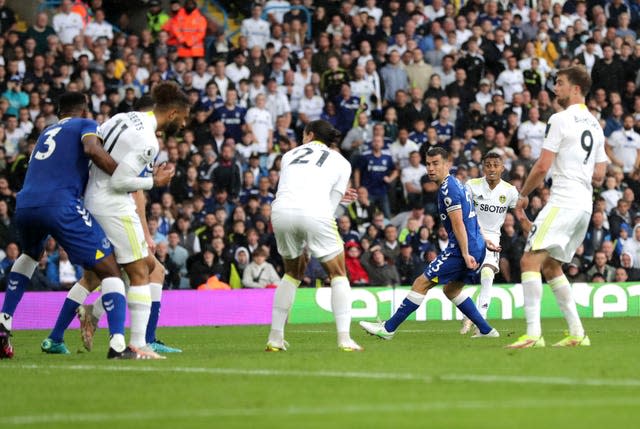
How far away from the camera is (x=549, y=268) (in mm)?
13008

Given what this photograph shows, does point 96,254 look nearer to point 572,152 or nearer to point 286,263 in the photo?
point 286,263

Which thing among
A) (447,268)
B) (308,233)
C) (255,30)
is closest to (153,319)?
(308,233)

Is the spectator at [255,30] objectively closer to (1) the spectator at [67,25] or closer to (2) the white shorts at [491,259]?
(1) the spectator at [67,25]

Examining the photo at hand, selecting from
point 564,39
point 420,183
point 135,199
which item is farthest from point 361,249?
point 135,199

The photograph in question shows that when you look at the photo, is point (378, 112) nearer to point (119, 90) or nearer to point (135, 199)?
point (119, 90)

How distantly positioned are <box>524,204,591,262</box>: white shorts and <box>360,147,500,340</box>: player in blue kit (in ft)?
6.96

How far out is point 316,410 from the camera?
25.7ft

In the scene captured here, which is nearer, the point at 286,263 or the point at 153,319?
the point at 286,263

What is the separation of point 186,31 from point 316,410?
859 inches

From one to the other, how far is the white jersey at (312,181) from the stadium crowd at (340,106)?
407 inches

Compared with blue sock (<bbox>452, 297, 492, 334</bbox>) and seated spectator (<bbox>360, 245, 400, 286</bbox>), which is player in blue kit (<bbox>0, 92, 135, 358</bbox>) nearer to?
blue sock (<bbox>452, 297, 492, 334</bbox>)

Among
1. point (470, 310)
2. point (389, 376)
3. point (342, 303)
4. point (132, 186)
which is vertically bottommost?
point (470, 310)

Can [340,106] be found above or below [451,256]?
above

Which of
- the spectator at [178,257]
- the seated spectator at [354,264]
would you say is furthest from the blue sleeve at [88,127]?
the seated spectator at [354,264]
